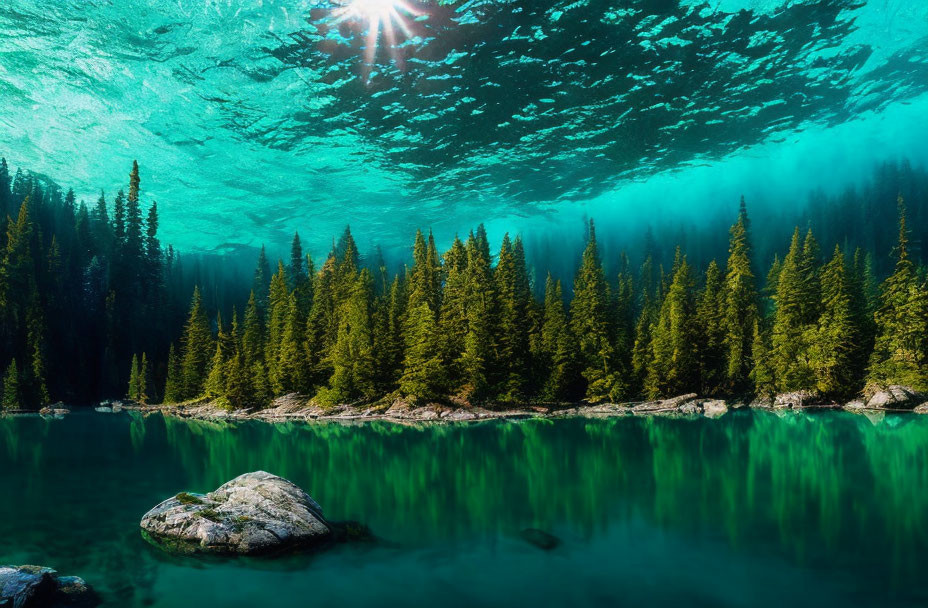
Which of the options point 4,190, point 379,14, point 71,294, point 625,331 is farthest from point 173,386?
point 625,331

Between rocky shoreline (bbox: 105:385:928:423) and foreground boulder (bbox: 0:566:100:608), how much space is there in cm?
3819

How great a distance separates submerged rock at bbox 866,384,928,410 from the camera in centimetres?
4506

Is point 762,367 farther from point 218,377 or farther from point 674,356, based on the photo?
point 218,377

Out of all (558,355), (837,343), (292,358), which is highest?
(292,358)

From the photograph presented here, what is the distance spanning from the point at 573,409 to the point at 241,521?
43.8 meters

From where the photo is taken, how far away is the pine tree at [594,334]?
184 ft

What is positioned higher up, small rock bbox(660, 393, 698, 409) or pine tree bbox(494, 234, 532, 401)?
pine tree bbox(494, 234, 532, 401)

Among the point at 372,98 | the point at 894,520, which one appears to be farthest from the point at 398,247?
the point at 894,520

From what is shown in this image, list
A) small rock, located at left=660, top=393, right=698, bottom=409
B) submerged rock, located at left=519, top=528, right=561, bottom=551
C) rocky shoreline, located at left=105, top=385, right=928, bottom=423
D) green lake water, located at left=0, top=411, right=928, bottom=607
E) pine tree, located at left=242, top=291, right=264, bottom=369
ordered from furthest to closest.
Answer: pine tree, located at left=242, top=291, right=264, bottom=369
small rock, located at left=660, top=393, right=698, bottom=409
rocky shoreline, located at left=105, top=385, right=928, bottom=423
submerged rock, located at left=519, top=528, right=561, bottom=551
green lake water, located at left=0, top=411, right=928, bottom=607

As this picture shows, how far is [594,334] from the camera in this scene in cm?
5828

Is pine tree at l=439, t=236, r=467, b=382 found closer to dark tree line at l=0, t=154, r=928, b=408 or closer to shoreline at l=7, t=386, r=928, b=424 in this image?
dark tree line at l=0, t=154, r=928, b=408

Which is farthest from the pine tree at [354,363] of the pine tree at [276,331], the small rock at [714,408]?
the small rock at [714,408]

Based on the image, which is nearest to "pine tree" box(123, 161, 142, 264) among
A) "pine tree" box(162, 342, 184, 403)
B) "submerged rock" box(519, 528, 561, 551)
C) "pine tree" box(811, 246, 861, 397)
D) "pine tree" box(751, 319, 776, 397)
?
"pine tree" box(162, 342, 184, 403)

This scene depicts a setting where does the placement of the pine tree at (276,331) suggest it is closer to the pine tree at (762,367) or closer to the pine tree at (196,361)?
the pine tree at (196,361)
